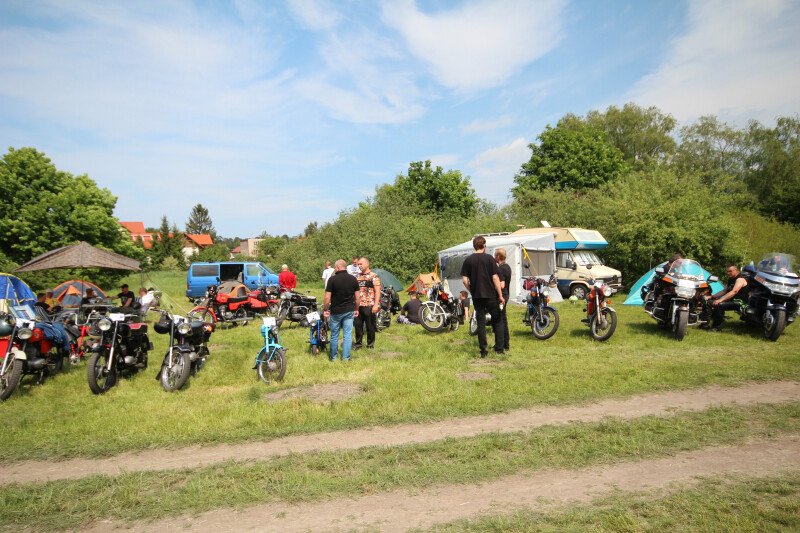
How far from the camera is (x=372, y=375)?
7234mm

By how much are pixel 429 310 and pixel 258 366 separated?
4.85m

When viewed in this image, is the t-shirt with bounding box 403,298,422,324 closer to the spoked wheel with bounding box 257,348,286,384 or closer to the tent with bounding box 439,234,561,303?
the tent with bounding box 439,234,561,303

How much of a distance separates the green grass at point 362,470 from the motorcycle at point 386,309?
7064 millimetres

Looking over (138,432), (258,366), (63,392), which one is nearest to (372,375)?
(258,366)

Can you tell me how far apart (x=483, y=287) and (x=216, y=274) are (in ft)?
51.5

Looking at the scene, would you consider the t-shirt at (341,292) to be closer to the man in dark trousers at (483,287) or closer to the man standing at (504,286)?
the man in dark trousers at (483,287)

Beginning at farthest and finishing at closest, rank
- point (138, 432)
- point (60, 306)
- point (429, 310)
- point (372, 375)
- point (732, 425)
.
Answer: point (60, 306), point (429, 310), point (372, 375), point (138, 432), point (732, 425)

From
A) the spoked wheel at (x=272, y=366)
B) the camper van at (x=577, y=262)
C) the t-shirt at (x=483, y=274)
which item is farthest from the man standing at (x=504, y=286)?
the camper van at (x=577, y=262)

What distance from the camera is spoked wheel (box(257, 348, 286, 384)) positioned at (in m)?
7.32

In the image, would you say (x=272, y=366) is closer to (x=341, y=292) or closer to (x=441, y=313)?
(x=341, y=292)

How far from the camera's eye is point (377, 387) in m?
6.54

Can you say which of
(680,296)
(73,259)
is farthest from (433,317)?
(73,259)

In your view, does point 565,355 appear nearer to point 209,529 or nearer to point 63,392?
point 209,529

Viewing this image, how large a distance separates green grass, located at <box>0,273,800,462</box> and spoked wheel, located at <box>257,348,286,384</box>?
255 millimetres
